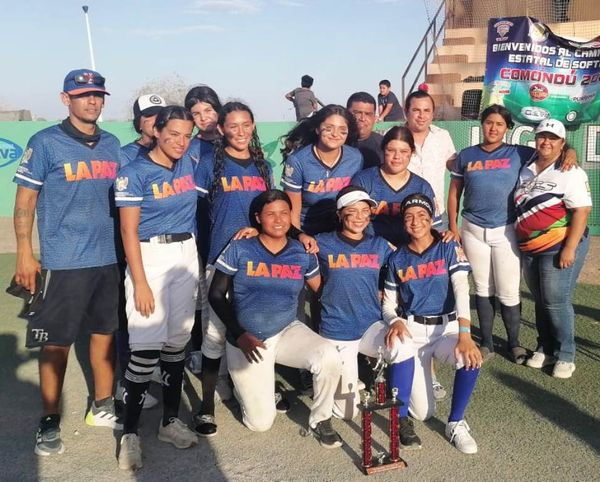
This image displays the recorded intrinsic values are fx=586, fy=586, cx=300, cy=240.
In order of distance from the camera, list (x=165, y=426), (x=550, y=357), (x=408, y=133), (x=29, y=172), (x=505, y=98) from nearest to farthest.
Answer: (x=29, y=172), (x=165, y=426), (x=408, y=133), (x=550, y=357), (x=505, y=98)

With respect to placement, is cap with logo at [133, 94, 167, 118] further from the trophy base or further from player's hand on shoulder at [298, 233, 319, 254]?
the trophy base

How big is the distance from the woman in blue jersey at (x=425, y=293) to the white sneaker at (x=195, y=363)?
1.77 meters

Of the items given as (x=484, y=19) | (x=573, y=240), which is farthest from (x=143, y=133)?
(x=484, y=19)

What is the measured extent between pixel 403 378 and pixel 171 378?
145cm

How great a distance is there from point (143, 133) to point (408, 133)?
1.91 metres

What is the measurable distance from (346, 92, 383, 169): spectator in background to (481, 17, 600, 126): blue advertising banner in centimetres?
669

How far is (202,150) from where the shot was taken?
171 inches

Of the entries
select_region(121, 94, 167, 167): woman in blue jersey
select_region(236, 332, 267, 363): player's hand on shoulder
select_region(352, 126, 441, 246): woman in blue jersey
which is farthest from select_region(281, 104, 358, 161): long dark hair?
select_region(236, 332, 267, 363): player's hand on shoulder

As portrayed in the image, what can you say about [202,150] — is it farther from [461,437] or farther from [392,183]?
[461,437]

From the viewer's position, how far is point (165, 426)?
3.68 metres

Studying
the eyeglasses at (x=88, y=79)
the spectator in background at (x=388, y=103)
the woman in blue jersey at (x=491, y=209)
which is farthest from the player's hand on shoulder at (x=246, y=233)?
the spectator in background at (x=388, y=103)

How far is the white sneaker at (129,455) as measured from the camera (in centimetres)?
336

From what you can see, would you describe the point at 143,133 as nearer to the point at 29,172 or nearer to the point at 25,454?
the point at 29,172

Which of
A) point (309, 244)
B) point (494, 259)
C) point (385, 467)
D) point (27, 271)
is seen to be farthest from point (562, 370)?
point (27, 271)
